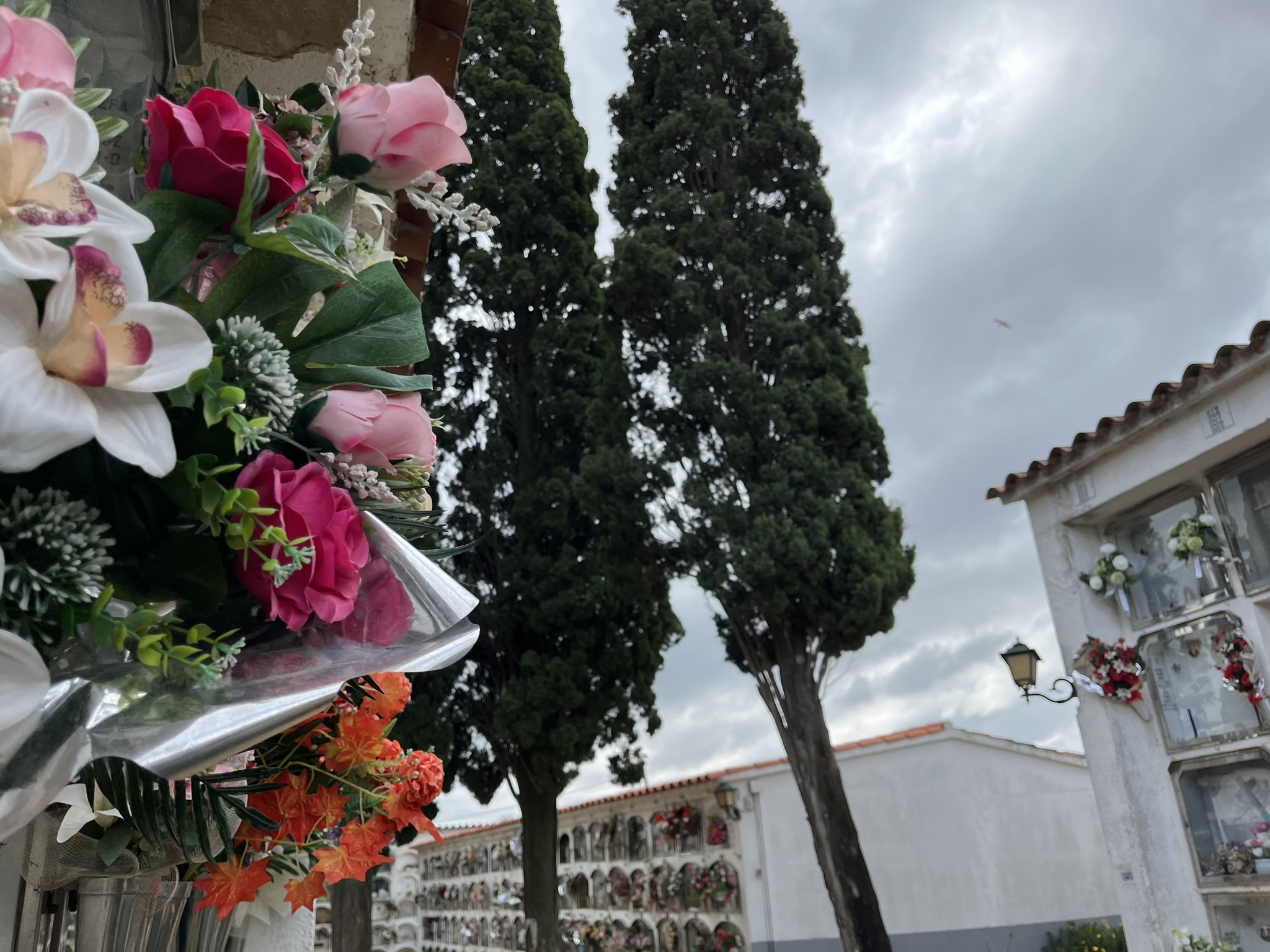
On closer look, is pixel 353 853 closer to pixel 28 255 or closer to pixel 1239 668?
pixel 28 255

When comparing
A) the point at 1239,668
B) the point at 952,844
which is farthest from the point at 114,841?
the point at 952,844

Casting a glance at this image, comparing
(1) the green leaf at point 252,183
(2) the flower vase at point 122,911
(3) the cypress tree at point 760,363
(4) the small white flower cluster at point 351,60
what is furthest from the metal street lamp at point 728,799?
(1) the green leaf at point 252,183

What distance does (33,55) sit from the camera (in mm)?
601

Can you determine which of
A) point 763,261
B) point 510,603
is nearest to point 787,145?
point 763,261

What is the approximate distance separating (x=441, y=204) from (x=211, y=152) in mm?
249

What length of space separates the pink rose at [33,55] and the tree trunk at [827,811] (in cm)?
798

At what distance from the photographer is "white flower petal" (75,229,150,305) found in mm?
613

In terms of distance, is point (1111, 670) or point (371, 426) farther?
point (1111, 670)

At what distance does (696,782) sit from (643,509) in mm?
5237

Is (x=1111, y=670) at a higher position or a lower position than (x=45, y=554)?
higher

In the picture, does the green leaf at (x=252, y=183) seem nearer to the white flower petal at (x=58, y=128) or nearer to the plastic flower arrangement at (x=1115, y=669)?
the white flower petal at (x=58, y=128)

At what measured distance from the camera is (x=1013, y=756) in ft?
41.7

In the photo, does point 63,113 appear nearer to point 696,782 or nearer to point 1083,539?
point 1083,539

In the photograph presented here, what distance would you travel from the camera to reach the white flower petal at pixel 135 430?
59cm
